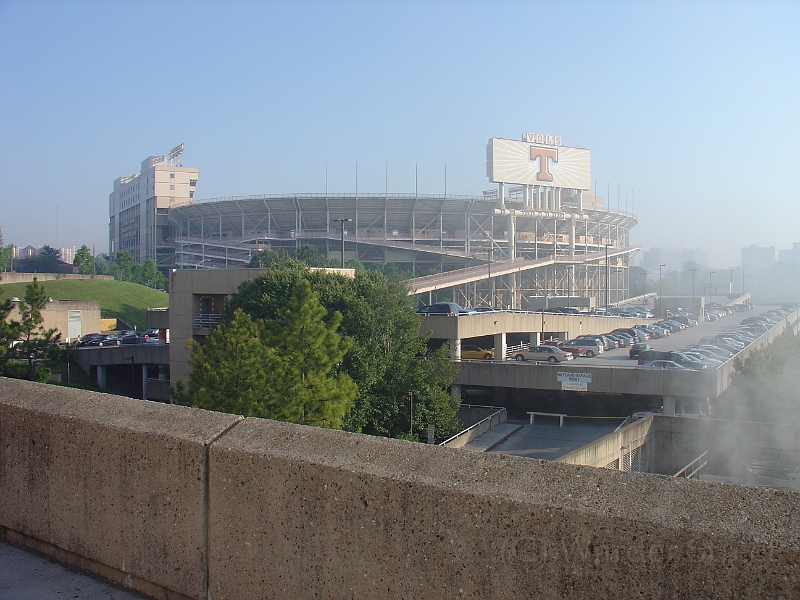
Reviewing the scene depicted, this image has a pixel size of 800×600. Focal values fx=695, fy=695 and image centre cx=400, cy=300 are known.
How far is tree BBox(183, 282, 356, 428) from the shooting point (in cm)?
1942

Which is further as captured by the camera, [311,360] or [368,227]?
[368,227]

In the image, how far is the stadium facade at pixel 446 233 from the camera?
8956 centimetres

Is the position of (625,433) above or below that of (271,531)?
below

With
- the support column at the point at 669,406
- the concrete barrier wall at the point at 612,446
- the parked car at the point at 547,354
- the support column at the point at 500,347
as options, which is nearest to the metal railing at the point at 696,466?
the concrete barrier wall at the point at 612,446

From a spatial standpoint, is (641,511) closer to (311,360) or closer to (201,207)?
(311,360)

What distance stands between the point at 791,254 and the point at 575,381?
186 meters

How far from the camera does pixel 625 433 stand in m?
24.2

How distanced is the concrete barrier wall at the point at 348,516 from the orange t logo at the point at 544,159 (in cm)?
8531

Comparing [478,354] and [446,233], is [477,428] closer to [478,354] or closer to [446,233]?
[478,354]

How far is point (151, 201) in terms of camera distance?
124 m

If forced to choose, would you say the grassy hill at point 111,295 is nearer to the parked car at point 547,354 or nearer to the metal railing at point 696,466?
the parked car at point 547,354

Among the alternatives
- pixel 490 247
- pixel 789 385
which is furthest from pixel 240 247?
pixel 789 385

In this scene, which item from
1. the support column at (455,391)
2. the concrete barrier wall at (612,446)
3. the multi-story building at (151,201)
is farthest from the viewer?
the multi-story building at (151,201)

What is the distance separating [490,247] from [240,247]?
36043 millimetres
